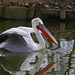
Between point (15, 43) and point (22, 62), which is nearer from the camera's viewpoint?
point (22, 62)

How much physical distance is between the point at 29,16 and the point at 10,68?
342 inches

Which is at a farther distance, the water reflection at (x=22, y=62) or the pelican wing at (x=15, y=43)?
the pelican wing at (x=15, y=43)

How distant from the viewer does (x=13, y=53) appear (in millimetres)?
5441

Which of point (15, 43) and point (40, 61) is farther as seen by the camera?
point (15, 43)

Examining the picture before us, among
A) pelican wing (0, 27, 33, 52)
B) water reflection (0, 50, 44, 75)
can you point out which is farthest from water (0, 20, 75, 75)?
pelican wing (0, 27, 33, 52)

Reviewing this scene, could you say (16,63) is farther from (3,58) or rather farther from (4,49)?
(4,49)

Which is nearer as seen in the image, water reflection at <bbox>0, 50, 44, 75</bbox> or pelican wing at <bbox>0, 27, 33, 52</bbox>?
water reflection at <bbox>0, 50, 44, 75</bbox>

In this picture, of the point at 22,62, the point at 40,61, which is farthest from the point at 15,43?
the point at 40,61

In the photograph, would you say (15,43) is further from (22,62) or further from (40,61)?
(40,61)

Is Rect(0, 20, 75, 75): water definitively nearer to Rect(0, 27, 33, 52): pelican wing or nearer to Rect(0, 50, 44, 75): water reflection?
Rect(0, 50, 44, 75): water reflection

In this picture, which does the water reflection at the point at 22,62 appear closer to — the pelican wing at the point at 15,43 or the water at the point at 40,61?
the water at the point at 40,61

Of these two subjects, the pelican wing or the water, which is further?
the pelican wing

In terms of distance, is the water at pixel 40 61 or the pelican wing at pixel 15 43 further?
the pelican wing at pixel 15 43

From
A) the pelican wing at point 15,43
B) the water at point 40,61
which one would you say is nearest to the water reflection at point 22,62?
the water at point 40,61
